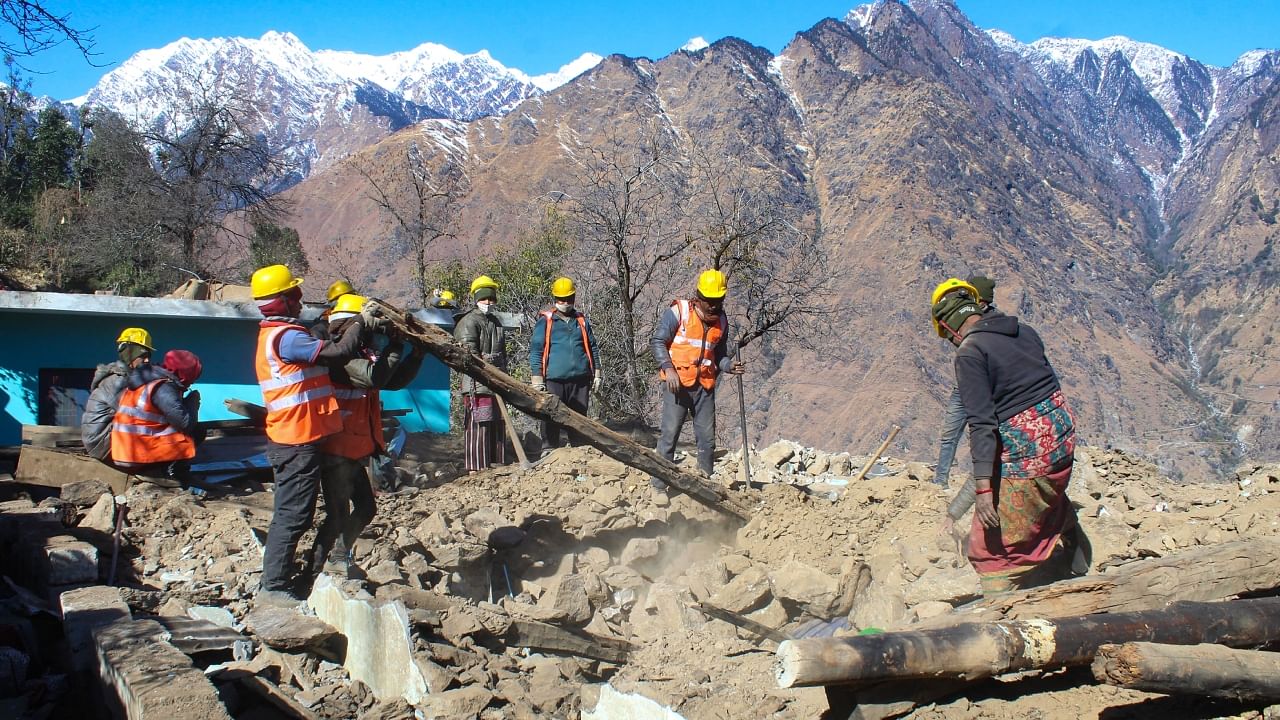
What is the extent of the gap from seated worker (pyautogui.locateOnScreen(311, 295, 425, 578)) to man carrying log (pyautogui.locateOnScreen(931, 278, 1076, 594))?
9.70 ft

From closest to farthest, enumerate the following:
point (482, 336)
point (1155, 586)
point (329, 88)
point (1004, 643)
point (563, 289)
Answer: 1. point (1004, 643)
2. point (1155, 586)
3. point (563, 289)
4. point (482, 336)
5. point (329, 88)

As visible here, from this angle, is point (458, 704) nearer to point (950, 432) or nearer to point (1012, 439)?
point (1012, 439)

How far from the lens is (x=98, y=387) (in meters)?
7.15

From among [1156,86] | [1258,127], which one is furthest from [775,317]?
[1156,86]

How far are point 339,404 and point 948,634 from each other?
3.44 m

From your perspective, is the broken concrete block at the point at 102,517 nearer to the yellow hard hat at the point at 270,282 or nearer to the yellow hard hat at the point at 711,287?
the yellow hard hat at the point at 270,282

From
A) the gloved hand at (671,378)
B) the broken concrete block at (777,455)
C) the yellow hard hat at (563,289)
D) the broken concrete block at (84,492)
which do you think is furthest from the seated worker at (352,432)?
the broken concrete block at (777,455)

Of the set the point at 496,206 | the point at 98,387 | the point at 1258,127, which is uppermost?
the point at 1258,127

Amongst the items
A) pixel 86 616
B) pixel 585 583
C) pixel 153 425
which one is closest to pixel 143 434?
pixel 153 425

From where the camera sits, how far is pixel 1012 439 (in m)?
3.86

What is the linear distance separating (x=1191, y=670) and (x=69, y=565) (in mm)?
5817

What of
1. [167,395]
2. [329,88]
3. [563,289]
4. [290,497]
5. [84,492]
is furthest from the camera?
[329,88]

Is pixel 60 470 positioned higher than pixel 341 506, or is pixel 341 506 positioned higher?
pixel 60 470

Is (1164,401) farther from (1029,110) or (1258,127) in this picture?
(1029,110)
